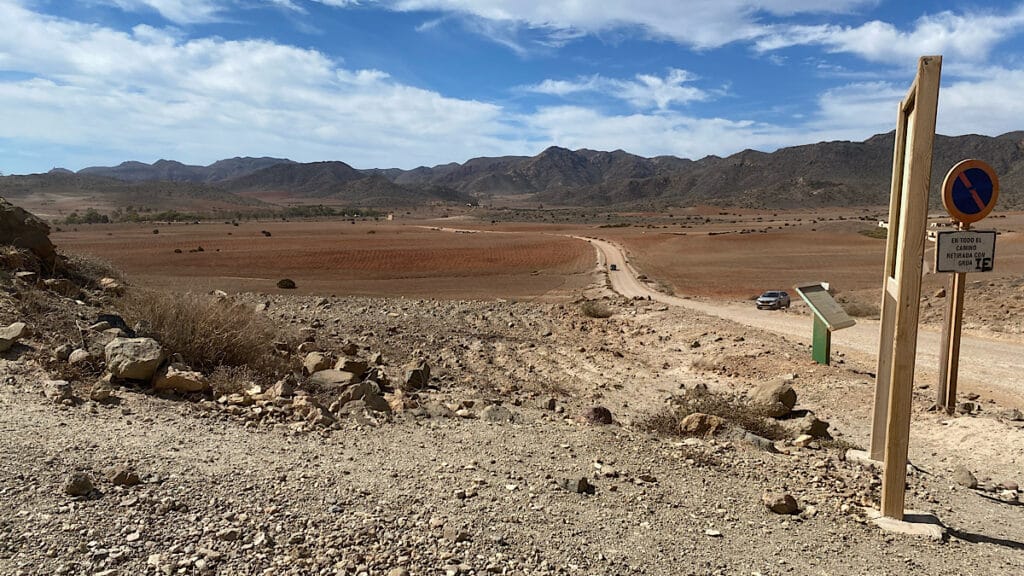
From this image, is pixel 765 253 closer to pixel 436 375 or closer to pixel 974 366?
pixel 974 366

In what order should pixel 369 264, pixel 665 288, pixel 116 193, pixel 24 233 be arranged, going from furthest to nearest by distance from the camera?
pixel 116 193 < pixel 369 264 < pixel 665 288 < pixel 24 233

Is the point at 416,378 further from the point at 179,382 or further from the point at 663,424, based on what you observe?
the point at 663,424

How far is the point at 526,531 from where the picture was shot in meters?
4.59

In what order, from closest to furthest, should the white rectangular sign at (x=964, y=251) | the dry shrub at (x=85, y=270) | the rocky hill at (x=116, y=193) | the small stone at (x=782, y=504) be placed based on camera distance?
the small stone at (x=782, y=504)
the white rectangular sign at (x=964, y=251)
the dry shrub at (x=85, y=270)
the rocky hill at (x=116, y=193)

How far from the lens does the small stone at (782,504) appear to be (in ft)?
17.0

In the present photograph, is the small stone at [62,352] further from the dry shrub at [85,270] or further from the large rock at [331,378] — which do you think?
the dry shrub at [85,270]

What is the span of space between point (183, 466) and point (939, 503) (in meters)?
6.07

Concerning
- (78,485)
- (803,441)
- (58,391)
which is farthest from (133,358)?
(803,441)

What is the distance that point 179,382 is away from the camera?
7227mm

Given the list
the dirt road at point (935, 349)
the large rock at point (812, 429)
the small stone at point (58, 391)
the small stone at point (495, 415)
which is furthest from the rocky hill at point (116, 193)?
the large rock at point (812, 429)

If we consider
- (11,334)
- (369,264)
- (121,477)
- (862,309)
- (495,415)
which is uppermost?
(11,334)

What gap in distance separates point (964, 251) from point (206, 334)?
944cm

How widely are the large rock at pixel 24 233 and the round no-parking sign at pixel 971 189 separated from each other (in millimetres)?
13669

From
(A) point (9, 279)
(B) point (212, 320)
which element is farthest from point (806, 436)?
(A) point (9, 279)
